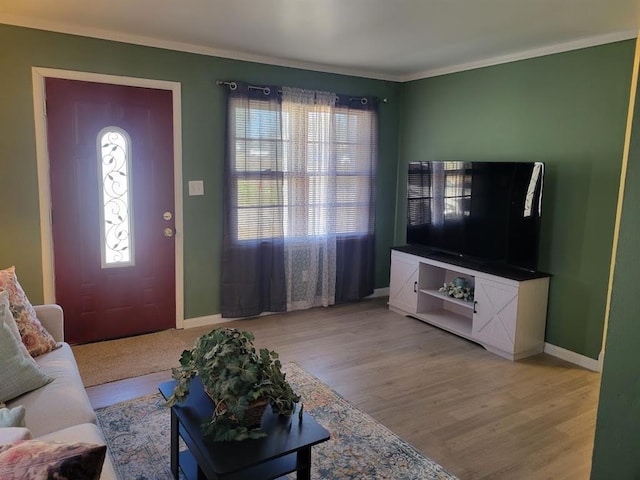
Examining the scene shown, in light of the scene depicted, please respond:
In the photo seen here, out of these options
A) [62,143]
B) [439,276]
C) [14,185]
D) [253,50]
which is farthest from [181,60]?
[439,276]

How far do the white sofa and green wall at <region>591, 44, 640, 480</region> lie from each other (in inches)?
65.6

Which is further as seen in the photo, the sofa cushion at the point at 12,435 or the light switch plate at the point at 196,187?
the light switch plate at the point at 196,187

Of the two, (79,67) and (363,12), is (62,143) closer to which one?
(79,67)

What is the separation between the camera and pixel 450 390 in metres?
3.26

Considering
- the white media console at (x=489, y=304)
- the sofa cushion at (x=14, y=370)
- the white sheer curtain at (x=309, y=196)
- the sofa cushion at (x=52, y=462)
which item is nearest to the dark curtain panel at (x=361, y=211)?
the white sheer curtain at (x=309, y=196)

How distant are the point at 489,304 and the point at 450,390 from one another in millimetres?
953

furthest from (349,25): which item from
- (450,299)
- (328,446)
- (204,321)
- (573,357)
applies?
(573,357)

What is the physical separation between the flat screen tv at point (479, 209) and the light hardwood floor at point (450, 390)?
31.1 inches

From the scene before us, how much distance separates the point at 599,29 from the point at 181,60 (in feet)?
10.2

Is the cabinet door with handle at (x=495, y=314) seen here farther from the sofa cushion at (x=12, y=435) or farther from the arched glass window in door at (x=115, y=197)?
the sofa cushion at (x=12, y=435)

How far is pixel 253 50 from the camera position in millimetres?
4145

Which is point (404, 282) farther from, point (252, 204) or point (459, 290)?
point (252, 204)

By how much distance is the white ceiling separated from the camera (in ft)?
9.60

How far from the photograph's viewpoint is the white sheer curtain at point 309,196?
4.58m
